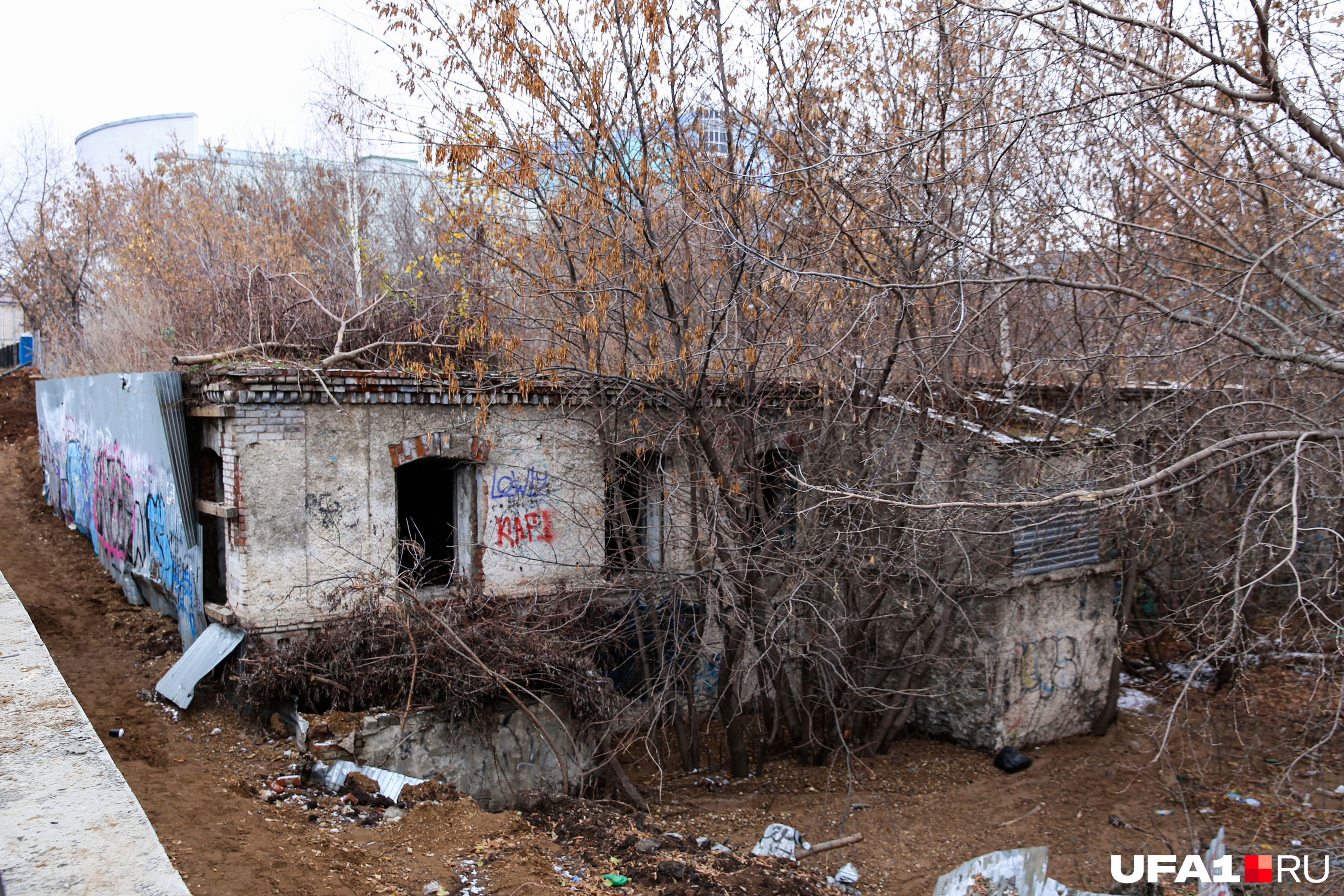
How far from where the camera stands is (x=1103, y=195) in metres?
10.0

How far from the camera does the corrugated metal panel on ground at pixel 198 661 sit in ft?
24.5

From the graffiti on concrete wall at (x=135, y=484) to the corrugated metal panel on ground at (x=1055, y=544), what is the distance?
27.7 feet

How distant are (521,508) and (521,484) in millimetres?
258

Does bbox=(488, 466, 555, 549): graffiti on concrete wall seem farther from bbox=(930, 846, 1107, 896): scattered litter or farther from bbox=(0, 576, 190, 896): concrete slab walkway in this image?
bbox=(930, 846, 1107, 896): scattered litter

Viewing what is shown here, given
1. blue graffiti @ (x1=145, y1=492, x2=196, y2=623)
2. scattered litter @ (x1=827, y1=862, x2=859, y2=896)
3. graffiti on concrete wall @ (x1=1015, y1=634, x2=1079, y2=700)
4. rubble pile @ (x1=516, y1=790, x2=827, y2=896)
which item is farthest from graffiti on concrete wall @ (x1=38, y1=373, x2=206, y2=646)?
graffiti on concrete wall @ (x1=1015, y1=634, x2=1079, y2=700)

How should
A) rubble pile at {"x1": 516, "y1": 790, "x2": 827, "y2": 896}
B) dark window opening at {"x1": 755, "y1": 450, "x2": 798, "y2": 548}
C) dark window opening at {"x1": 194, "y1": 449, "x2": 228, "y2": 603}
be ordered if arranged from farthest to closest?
dark window opening at {"x1": 194, "y1": 449, "x2": 228, "y2": 603} < dark window opening at {"x1": 755, "y1": 450, "x2": 798, "y2": 548} < rubble pile at {"x1": 516, "y1": 790, "x2": 827, "y2": 896}

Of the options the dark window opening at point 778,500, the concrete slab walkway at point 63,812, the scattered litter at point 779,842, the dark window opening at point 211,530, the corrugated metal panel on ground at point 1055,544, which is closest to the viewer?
the concrete slab walkway at point 63,812

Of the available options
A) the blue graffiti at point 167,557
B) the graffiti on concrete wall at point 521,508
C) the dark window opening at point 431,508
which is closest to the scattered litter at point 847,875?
the graffiti on concrete wall at point 521,508

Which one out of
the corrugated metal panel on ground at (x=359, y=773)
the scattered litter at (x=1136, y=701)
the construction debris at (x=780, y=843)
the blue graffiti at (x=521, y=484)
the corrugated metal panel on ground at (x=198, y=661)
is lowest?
the scattered litter at (x=1136, y=701)

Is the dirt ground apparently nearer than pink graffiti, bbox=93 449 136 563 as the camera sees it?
Yes

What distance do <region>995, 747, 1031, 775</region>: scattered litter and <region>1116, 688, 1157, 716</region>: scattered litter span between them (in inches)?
93.7

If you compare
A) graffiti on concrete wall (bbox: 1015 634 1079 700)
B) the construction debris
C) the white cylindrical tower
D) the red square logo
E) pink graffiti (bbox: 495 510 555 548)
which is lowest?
the red square logo

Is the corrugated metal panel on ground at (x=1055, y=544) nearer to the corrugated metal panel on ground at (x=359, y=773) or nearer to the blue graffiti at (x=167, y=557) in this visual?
the corrugated metal panel on ground at (x=359, y=773)

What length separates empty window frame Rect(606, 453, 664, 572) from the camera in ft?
27.2
